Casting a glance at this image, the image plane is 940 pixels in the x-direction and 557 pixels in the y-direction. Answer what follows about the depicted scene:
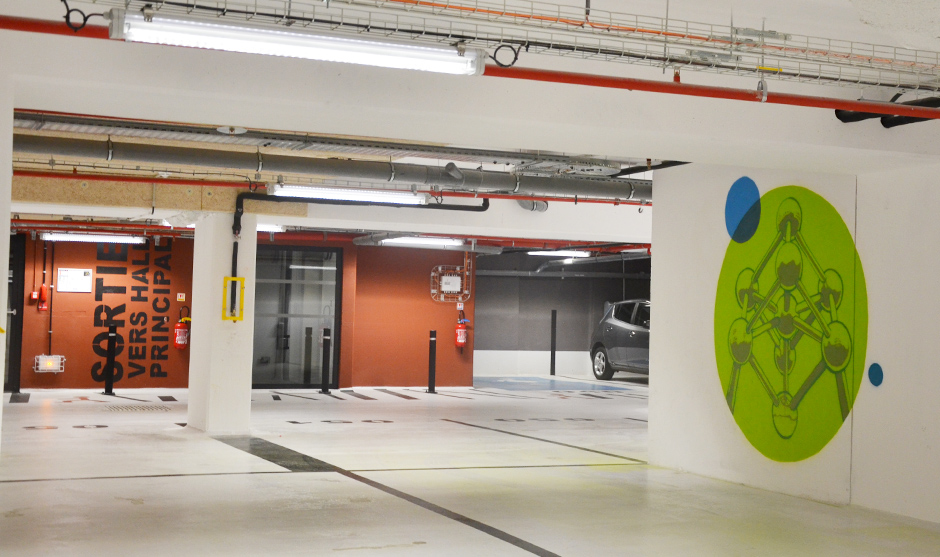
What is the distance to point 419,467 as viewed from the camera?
6.85 m

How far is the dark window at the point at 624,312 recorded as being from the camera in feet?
53.5

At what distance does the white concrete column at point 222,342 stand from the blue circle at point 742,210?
15.0 feet

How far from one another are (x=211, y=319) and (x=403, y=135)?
175 inches

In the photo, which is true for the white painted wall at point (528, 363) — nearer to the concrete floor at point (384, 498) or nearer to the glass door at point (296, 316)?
the glass door at point (296, 316)

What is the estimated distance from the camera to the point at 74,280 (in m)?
13.5

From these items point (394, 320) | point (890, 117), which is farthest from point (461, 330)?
point (890, 117)

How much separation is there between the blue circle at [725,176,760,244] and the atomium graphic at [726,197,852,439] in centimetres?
21

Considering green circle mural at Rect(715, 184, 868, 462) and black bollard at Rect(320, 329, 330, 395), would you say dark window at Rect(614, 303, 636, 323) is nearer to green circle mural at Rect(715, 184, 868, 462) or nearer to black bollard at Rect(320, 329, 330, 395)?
black bollard at Rect(320, 329, 330, 395)

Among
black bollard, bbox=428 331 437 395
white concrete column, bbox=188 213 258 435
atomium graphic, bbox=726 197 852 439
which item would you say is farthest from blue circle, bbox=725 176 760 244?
black bollard, bbox=428 331 437 395

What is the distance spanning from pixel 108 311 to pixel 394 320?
4.44 meters

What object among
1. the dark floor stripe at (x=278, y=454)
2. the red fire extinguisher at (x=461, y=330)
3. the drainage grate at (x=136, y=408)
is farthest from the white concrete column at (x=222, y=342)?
the red fire extinguisher at (x=461, y=330)

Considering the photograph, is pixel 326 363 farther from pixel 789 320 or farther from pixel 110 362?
pixel 789 320

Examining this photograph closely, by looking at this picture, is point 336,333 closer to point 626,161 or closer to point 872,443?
point 626,161

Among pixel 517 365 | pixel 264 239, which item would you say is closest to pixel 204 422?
pixel 264 239
